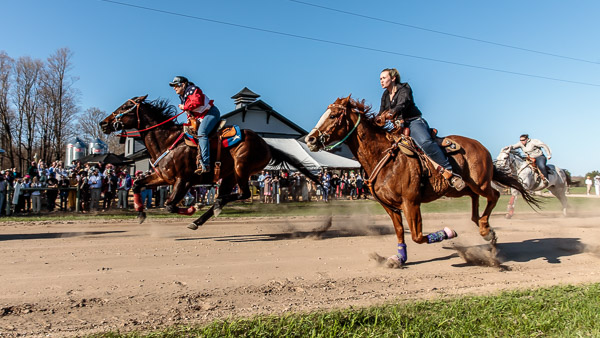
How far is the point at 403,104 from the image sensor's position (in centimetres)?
653

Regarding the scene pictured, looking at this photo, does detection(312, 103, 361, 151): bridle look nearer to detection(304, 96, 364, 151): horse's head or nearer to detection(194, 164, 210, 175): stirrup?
detection(304, 96, 364, 151): horse's head

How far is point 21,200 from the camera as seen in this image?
15727mm

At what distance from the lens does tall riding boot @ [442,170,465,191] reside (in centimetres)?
649

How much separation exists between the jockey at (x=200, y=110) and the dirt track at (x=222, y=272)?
64.2 inches

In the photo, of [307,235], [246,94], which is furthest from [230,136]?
[246,94]

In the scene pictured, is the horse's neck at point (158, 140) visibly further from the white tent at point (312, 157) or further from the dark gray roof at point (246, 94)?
the dark gray roof at point (246, 94)

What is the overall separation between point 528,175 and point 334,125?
11084mm

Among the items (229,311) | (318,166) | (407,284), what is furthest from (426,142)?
(318,166)

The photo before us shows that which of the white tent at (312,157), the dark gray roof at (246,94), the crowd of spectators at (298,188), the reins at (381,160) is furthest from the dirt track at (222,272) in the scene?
the dark gray roof at (246,94)

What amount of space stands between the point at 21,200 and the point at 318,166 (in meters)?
16.8

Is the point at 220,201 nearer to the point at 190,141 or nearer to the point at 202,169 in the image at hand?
the point at 202,169

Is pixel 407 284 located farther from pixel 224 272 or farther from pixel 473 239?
pixel 473 239

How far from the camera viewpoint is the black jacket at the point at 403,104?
6.54 m

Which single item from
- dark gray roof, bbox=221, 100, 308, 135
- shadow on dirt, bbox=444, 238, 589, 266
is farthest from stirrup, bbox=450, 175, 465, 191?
dark gray roof, bbox=221, 100, 308, 135
